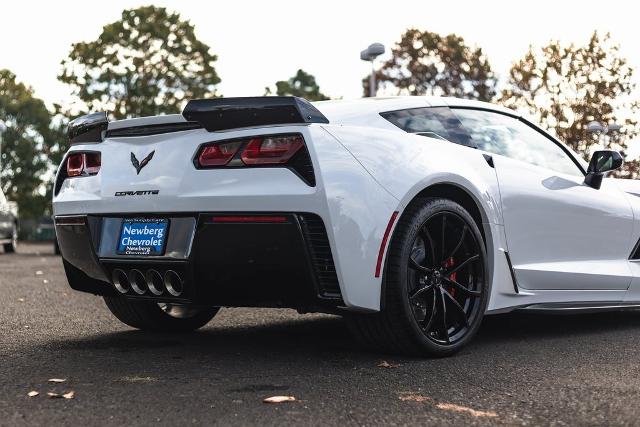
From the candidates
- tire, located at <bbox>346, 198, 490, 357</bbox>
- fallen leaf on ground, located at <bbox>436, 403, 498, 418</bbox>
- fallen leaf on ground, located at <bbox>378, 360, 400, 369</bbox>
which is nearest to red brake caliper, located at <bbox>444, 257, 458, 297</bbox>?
tire, located at <bbox>346, 198, 490, 357</bbox>

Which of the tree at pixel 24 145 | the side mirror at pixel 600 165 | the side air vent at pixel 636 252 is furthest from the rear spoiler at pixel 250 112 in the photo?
the tree at pixel 24 145

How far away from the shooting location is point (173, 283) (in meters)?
4.30

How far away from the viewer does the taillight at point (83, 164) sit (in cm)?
471

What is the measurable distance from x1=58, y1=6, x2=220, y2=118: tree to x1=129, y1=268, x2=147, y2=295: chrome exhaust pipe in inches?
1255

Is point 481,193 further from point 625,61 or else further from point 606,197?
point 625,61

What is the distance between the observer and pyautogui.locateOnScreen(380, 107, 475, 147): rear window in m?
4.59

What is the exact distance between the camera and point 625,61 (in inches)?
1189

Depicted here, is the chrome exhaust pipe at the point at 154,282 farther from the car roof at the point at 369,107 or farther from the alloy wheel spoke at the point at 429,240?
the alloy wheel spoke at the point at 429,240

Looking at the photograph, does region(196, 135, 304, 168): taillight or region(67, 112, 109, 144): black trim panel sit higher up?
region(67, 112, 109, 144): black trim panel

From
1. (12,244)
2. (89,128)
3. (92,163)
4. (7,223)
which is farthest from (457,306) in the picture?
(12,244)

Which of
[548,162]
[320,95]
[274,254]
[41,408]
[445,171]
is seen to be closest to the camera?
[41,408]

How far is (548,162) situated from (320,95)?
5175 cm

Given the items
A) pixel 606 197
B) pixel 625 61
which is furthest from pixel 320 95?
pixel 606 197

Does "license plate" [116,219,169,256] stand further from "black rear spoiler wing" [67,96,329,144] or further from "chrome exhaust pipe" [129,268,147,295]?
"black rear spoiler wing" [67,96,329,144]
